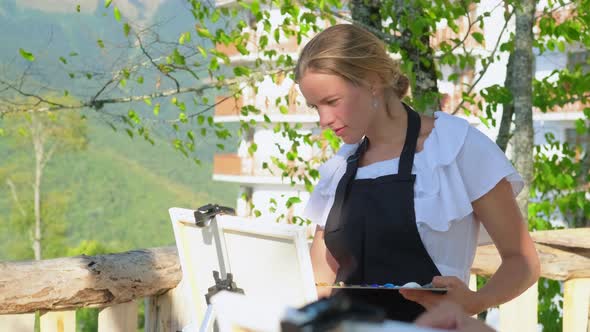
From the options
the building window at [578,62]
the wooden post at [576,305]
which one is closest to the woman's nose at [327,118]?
the wooden post at [576,305]

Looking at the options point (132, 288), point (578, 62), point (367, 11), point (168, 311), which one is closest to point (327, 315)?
point (132, 288)

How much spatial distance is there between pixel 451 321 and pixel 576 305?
2486mm

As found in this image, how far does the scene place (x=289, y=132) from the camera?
6.36 m

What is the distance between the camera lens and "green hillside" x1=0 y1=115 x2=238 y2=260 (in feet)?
171

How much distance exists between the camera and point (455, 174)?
6.44ft

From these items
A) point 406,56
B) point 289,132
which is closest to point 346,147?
point 406,56

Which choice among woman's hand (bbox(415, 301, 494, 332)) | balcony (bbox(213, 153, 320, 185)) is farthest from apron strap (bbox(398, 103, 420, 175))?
balcony (bbox(213, 153, 320, 185))

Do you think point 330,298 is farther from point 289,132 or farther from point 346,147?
point 289,132

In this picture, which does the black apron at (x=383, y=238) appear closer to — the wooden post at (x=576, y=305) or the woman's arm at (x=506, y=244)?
the woman's arm at (x=506, y=244)

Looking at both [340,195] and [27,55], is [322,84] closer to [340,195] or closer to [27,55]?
[340,195]

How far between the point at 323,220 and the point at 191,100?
4.48m

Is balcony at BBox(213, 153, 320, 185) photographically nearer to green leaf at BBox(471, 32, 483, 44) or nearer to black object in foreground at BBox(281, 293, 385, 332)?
green leaf at BBox(471, 32, 483, 44)

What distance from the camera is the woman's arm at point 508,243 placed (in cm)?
190

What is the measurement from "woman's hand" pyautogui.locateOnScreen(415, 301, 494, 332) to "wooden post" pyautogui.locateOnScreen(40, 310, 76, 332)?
169 centimetres
